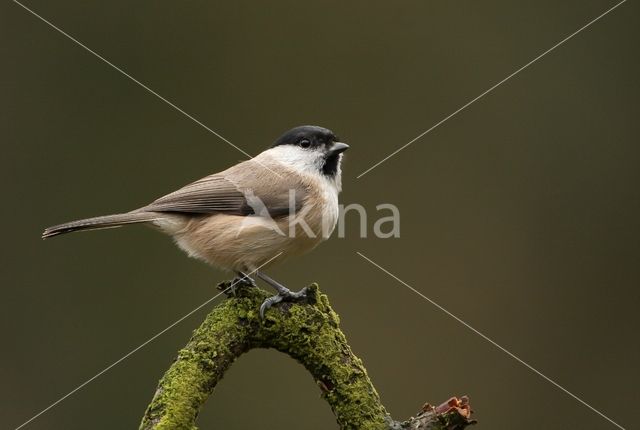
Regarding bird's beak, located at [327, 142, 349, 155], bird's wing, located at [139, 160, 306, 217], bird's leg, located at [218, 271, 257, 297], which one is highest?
bird's beak, located at [327, 142, 349, 155]

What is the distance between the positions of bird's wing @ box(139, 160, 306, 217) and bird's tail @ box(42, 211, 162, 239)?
46 millimetres

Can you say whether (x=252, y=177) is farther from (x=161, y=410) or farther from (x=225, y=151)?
(x=225, y=151)

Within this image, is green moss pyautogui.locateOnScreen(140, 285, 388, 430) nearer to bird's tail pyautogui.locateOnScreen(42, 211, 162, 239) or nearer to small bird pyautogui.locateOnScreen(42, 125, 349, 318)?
small bird pyautogui.locateOnScreen(42, 125, 349, 318)

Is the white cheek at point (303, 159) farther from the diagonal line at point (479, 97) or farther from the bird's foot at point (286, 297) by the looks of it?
the diagonal line at point (479, 97)

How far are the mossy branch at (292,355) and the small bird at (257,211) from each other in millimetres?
442

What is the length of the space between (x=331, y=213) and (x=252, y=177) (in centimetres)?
44

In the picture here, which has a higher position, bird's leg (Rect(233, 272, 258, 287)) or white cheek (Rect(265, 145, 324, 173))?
white cheek (Rect(265, 145, 324, 173))

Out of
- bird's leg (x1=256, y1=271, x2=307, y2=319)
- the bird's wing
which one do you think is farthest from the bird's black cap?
bird's leg (x1=256, y1=271, x2=307, y2=319)

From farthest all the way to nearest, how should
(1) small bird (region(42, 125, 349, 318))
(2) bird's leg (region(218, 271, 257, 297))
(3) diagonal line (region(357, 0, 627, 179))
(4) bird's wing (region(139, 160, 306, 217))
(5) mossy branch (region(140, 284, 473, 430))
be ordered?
(3) diagonal line (region(357, 0, 627, 179)) < (4) bird's wing (region(139, 160, 306, 217)) < (1) small bird (region(42, 125, 349, 318)) < (2) bird's leg (region(218, 271, 257, 297)) < (5) mossy branch (region(140, 284, 473, 430))

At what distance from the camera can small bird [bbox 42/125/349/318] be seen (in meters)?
3.61

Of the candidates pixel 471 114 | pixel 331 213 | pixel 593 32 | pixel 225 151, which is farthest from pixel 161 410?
pixel 593 32

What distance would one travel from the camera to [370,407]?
2.89 metres

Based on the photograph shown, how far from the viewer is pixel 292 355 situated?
300cm

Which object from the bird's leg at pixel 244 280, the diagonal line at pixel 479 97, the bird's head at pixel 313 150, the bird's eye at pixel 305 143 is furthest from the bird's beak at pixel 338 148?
the diagonal line at pixel 479 97
